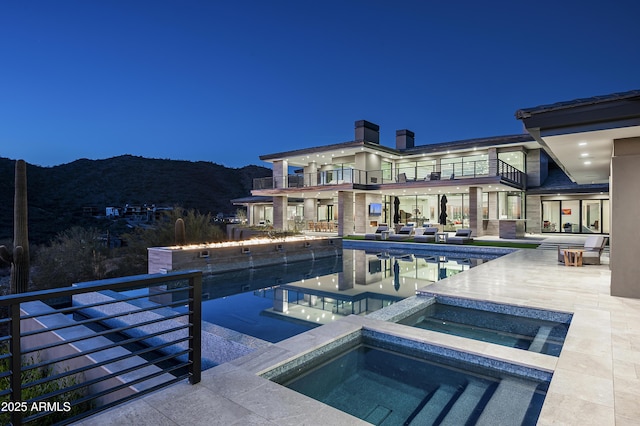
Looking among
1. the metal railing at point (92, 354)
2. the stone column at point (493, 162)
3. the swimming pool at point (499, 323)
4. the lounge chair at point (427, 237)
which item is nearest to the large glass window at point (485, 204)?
the stone column at point (493, 162)

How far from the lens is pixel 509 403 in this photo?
11.8ft

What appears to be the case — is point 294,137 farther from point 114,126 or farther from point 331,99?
point 114,126

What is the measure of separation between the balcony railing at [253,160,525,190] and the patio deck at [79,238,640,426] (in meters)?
17.6

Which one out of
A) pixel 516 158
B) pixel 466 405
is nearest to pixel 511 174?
pixel 516 158

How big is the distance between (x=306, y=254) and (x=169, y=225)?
5.66 m

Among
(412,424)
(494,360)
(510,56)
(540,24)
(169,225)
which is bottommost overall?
(412,424)

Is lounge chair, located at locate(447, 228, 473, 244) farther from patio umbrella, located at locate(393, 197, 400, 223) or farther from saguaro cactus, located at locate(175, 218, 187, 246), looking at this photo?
saguaro cactus, located at locate(175, 218, 187, 246)

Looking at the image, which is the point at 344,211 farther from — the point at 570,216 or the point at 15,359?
the point at 15,359

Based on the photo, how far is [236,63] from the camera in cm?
5734

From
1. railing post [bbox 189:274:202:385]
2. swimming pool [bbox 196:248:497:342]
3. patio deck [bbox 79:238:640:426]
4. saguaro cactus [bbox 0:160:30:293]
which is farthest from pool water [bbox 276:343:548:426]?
saguaro cactus [bbox 0:160:30:293]

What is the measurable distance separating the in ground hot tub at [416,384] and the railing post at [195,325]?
792 millimetres

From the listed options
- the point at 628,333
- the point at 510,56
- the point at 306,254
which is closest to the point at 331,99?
the point at 510,56

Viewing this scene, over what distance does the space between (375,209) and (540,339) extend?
2110cm

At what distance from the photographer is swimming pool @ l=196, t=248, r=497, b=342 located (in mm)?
6765
